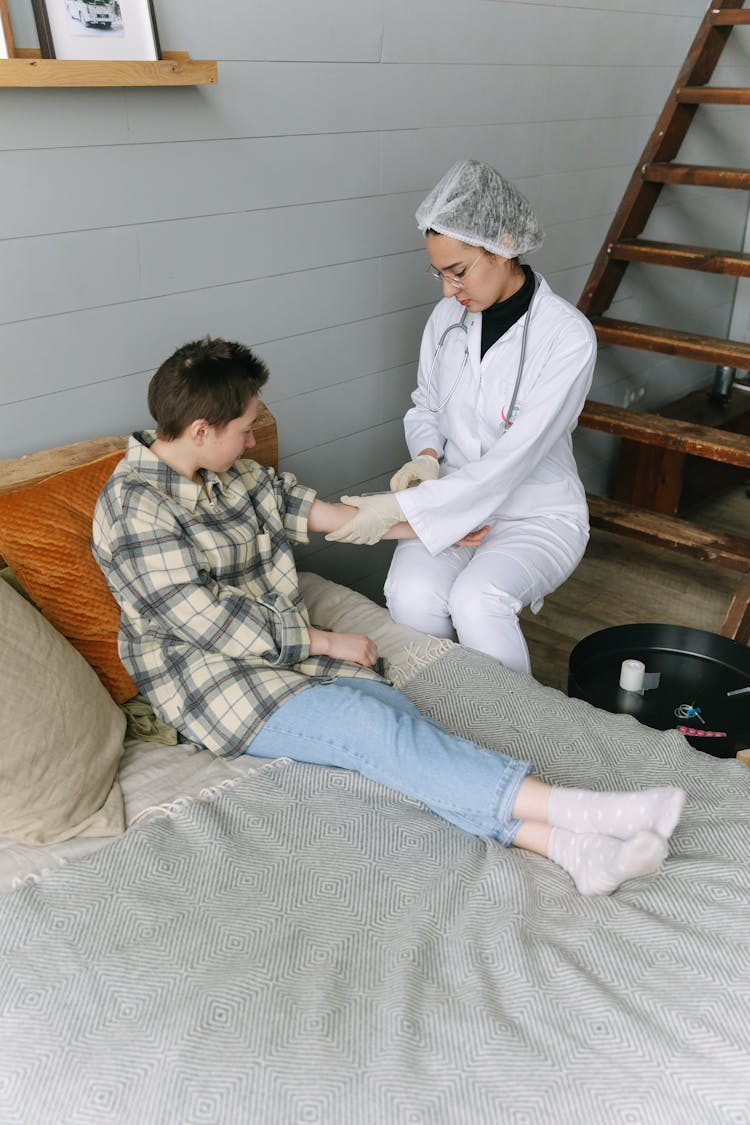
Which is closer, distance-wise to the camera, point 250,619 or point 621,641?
point 250,619

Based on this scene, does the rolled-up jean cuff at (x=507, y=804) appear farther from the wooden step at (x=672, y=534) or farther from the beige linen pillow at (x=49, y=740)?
the wooden step at (x=672, y=534)

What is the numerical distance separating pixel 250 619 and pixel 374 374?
3.70ft

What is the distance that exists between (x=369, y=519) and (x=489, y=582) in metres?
0.29

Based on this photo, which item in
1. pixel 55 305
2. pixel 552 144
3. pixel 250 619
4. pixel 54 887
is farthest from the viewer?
pixel 552 144

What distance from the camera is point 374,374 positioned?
8.73ft

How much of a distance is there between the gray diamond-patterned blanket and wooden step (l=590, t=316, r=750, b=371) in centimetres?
162

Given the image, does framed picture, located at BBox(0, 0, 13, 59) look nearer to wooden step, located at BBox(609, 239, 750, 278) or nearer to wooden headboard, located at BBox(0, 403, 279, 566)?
wooden headboard, located at BBox(0, 403, 279, 566)

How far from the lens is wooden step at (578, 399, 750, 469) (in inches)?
110

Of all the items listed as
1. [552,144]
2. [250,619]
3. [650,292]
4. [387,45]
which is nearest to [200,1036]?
[250,619]

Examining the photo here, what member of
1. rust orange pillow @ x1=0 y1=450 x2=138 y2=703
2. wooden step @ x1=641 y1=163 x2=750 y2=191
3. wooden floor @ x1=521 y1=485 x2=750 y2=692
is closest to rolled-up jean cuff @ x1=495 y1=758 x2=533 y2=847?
rust orange pillow @ x1=0 y1=450 x2=138 y2=703

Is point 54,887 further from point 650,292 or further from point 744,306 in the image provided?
point 744,306

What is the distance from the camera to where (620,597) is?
323cm

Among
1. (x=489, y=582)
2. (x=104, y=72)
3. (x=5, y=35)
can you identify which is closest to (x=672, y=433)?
(x=489, y=582)

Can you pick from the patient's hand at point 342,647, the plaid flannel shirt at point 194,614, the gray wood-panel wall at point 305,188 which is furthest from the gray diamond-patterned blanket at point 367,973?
the gray wood-panel wall at point 305,188
